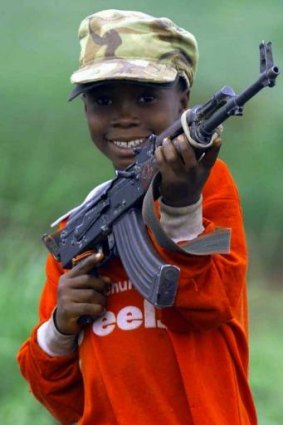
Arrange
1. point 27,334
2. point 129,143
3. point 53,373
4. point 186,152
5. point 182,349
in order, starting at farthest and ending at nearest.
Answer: point 27,334
point 53,373
point 129,143
point 182,349
point 186,152

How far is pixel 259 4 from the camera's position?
23.9ft

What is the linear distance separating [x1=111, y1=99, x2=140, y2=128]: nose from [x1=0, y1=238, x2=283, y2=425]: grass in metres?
1.93

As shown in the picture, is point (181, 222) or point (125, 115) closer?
point (181, 222)

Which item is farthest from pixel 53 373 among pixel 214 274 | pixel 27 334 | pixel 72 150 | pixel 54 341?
pixel 72 150

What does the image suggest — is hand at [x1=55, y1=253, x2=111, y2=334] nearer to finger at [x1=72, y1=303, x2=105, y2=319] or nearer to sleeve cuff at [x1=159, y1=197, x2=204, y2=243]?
finger at [x1=72, y1=303, x2=105, y2=319]

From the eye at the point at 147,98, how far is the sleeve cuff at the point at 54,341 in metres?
0.49

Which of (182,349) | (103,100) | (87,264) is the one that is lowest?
(182,349)

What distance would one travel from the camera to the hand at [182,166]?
2842mm

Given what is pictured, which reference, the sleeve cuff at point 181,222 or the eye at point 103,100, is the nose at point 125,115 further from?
the sleeve cuff at point 181,222

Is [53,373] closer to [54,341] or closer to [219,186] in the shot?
[54,341]

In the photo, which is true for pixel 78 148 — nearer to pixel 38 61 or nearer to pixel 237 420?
pixel 38 61

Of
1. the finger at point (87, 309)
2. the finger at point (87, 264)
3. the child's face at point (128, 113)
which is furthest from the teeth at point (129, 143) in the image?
the finger at point (87, 309)

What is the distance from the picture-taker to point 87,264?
3.16 metres

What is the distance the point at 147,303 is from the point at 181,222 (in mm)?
234
